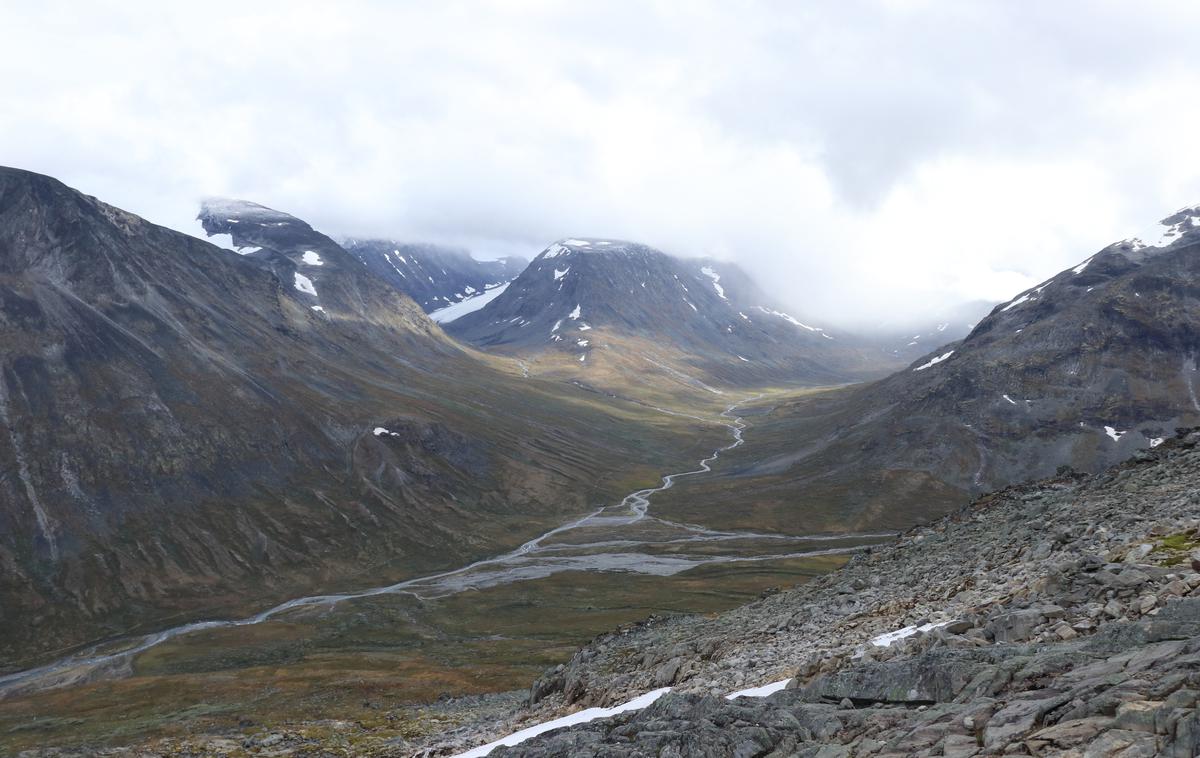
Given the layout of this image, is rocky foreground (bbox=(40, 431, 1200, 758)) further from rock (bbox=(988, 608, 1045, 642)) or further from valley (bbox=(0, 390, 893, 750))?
valley (bbox=(0, 390, 893, 750))

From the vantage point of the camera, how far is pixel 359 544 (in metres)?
164

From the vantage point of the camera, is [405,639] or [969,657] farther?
[405,639]

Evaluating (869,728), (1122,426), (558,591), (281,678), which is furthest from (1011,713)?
(1122,426)

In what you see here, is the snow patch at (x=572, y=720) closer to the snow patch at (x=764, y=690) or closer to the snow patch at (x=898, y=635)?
the snow patch at (x=764, y=690)

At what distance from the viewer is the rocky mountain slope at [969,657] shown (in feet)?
50.3

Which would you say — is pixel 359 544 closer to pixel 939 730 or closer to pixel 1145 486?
pixel 1145 486

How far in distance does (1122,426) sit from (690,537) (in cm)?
11572

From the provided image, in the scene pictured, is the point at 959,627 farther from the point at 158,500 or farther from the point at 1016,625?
the point at 158,500

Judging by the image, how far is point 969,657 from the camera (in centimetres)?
2109

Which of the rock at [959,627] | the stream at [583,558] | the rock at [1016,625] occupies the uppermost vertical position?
the rock at [1016,625]

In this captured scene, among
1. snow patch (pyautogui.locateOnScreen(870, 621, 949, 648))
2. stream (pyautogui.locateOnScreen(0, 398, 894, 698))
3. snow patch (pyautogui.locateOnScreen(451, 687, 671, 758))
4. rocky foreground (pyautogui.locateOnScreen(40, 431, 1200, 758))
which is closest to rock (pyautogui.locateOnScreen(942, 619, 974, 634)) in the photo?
rocky foreground (pyautogui.locateOnScreen(40, 431, 1200, 758))

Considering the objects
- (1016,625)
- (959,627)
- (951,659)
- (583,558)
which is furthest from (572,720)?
(583,558)

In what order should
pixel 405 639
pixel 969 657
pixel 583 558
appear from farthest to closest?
1. pixel 583 558
2. pixel 405 639
3. pixel 969 657

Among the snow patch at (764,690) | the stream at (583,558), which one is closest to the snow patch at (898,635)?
the snow patch at (764,690)
